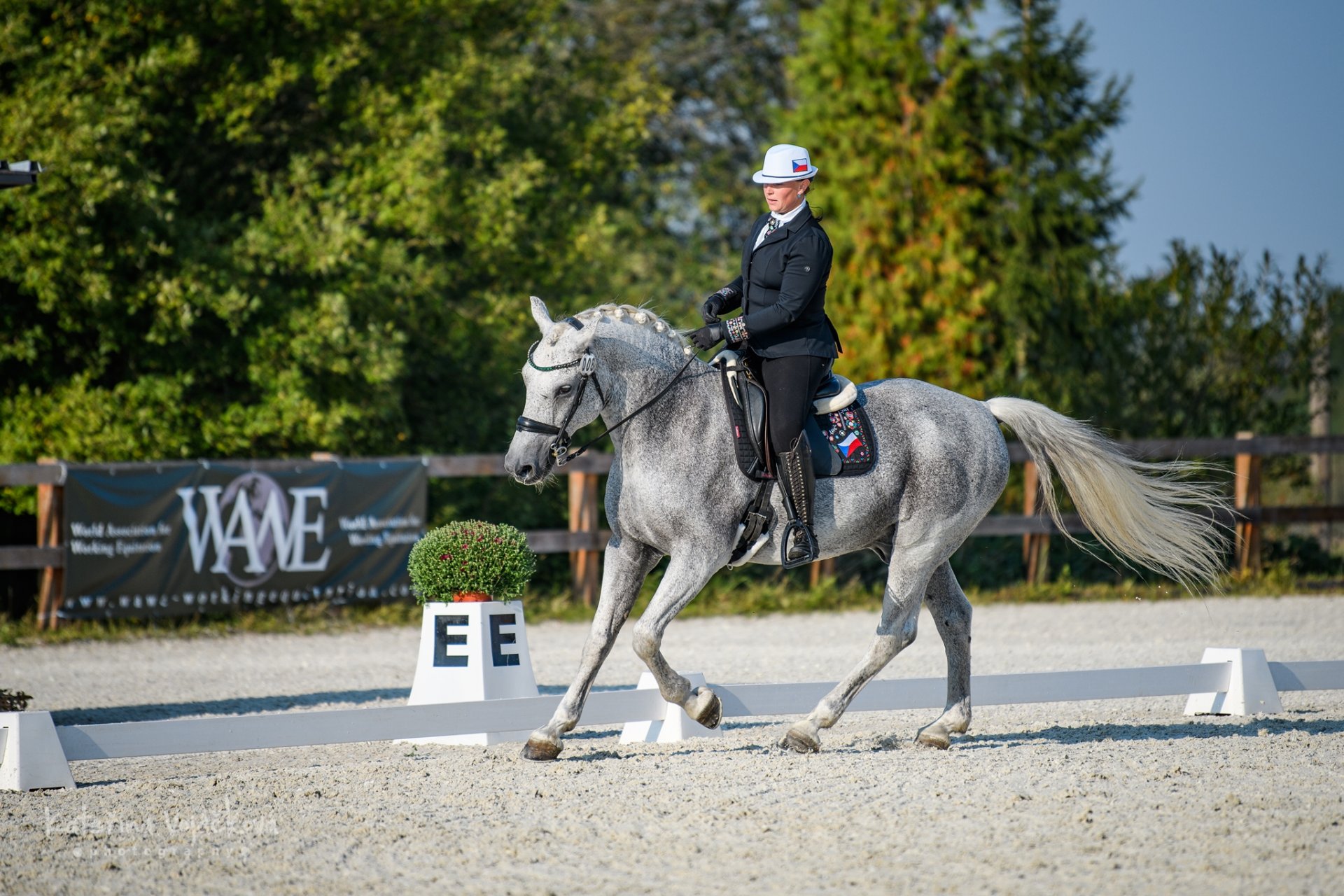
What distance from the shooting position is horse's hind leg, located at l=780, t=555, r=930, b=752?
5.60 meters

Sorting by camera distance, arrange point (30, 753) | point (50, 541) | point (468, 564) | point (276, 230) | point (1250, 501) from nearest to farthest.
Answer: point (30, 753), point (468, 564), point (50, 541), point (276, 230), point (1250, 501)

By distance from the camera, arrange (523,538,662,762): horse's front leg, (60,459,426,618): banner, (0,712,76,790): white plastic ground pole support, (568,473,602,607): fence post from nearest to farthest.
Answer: (0,712,76,790): white plastic ground pole support → (523,538,662,762): horse's front leg → (60,459,426,618): banner → (568,473,602,607): fence post

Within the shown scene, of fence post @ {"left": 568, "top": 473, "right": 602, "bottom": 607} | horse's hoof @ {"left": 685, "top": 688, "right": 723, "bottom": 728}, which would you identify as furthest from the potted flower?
fence post @ {"left": 568, "top": 473, "right": 602, "bottom": 607}

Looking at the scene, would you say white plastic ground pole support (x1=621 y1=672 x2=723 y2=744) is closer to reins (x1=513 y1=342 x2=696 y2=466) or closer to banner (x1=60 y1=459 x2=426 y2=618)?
reins (x1=513 y1=342 x2=696 y2=466)

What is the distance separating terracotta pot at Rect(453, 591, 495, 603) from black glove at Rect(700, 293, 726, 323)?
1.86 m

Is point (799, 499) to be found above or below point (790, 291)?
below

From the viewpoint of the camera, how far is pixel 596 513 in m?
12.5

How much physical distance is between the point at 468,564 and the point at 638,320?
5.35ft

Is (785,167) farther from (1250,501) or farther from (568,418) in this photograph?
(1250,501)

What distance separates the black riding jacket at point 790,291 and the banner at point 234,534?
6.70 meters

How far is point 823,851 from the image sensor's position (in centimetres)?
388

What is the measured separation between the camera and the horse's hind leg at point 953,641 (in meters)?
5.91

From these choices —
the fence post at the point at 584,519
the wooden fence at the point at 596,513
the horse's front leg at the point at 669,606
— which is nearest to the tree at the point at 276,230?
the wooden fence at the point at 596,513

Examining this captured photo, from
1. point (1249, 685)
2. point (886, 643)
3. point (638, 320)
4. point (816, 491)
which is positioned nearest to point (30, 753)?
point (638, 320)
